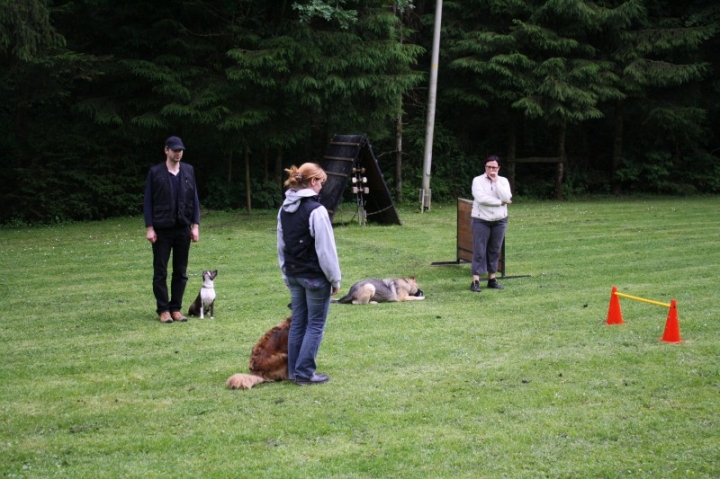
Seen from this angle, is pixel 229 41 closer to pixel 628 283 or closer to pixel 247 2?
pixel 247 2

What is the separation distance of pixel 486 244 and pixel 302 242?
552 centimetres

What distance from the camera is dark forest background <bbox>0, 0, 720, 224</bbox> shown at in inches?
823

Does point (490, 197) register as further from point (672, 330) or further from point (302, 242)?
point (302, 242)

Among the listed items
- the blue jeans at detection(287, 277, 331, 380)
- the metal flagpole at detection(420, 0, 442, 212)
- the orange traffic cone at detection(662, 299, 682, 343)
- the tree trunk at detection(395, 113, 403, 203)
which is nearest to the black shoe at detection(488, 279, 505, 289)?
the orange traffic cone at detection(662, 299, 682, 343)

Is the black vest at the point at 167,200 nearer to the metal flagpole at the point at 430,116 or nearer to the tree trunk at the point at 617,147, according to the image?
the metal flagpole at the point at 430,116

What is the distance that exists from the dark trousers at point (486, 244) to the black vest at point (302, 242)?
207 inches

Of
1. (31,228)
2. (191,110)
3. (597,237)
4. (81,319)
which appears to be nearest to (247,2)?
(191,110)

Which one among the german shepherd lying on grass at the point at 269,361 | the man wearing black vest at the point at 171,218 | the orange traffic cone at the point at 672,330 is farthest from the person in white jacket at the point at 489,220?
the german shepherd lying on grass at the point at 269,361

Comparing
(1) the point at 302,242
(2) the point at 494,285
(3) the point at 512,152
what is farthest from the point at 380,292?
(3) the point at 512,152

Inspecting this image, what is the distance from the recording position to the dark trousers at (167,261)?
9.31 meters

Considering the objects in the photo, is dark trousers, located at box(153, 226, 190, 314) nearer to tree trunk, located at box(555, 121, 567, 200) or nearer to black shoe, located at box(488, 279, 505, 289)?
black shoe, located at box(488, 279, 505, 289)

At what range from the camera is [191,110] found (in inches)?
816

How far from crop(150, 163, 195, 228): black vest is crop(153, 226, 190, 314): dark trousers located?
13 cm

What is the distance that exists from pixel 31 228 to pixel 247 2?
820 centimetres
